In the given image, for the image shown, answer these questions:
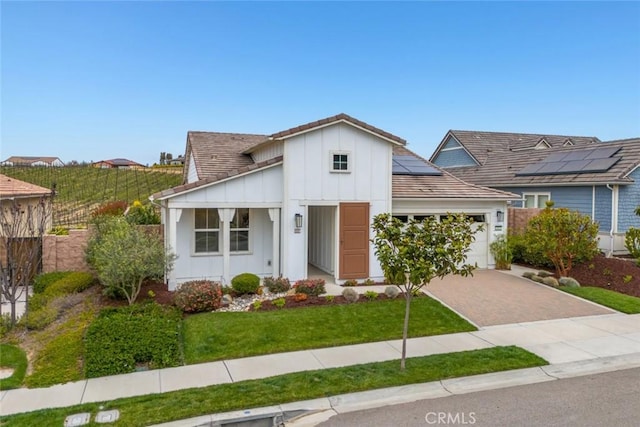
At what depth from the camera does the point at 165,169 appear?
33.8 metres

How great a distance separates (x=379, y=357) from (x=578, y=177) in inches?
623

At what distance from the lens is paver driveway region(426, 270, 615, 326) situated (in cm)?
1042

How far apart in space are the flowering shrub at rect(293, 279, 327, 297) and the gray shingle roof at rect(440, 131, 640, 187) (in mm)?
13548

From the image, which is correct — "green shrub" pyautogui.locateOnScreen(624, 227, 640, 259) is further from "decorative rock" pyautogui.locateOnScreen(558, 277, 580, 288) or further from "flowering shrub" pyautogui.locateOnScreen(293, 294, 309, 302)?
"flowering shrub" pyautogui.locateOnScreen(293, 294, 309, 302)

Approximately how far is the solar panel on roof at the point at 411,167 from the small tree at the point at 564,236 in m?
4.25

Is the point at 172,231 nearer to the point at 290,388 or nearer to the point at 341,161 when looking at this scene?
the point at 341,161

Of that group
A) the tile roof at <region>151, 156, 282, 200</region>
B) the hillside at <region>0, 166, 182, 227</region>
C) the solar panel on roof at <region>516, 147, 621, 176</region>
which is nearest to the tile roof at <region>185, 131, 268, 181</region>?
the tile roof at <region>151, 156, 282, 200</region>

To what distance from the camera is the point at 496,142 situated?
3114 cm

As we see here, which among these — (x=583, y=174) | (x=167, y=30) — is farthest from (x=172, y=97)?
(x=583, y=174)

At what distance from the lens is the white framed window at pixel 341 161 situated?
1274cm

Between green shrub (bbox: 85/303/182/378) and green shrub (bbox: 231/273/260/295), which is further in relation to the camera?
green shrub (bbox: 231/273/260/295)

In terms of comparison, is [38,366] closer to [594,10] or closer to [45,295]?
[45,295]

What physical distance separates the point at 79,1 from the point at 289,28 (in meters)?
8.66

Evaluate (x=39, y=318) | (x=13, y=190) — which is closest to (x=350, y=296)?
(x=39, y=318)
